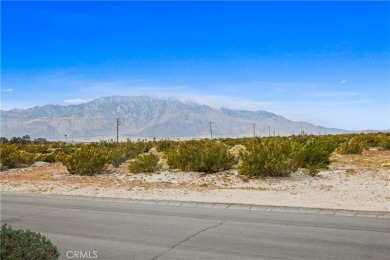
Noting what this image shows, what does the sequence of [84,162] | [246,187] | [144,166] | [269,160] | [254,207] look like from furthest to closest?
1. [84,162]
2. [144,166]
3. [269,160]
4. [246,187]
5. [254,207]

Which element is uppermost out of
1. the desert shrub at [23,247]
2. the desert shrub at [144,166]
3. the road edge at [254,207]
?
the desert shrub at [23,247]

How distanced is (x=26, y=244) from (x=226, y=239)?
4114mm

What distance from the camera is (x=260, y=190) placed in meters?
14.0

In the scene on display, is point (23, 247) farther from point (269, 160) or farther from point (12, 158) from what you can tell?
point (12, 158)

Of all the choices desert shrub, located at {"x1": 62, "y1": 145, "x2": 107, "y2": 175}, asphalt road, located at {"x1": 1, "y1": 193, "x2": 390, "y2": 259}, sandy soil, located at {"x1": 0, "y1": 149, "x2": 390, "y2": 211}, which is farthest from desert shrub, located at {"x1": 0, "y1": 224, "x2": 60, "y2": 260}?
desert shrub, located at {"x1": 62, "y1": 145, "x2": 107, "y2": 175}

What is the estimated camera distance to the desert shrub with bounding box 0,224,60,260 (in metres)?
4.07

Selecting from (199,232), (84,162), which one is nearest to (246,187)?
(199,232)

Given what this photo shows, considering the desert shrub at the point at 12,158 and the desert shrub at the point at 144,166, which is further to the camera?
the desert shrub at the point at 12,158

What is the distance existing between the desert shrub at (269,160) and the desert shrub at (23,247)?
1320cm

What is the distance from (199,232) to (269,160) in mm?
9715

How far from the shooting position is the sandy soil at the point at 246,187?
1157cm

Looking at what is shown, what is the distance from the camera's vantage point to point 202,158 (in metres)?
19.4

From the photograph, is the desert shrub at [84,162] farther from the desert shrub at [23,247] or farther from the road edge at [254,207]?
the desert shrub at [23,247]

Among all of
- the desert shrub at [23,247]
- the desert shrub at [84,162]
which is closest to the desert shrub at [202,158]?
the desert shrub at [84,162]
